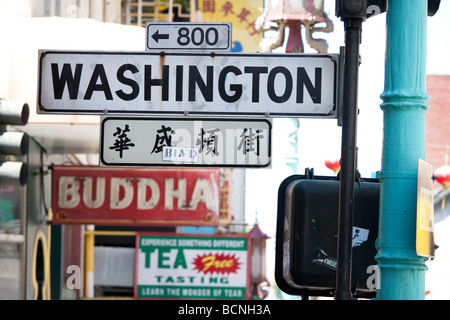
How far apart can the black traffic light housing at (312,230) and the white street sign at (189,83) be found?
42 cm

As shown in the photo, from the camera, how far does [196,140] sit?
212 inches

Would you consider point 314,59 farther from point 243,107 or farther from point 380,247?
point 380,247

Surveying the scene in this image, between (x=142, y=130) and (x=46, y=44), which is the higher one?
(x=46, y=44)

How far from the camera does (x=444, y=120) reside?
58.3m

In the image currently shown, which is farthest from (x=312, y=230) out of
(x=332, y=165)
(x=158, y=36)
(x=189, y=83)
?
(x=332, y=165)

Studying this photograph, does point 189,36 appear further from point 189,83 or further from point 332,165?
point 332,165

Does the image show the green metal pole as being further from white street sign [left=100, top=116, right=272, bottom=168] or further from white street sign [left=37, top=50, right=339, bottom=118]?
white street sign [left=100, top=116, right=272, bottom=168]

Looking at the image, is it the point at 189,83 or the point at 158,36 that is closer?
the point at 189,83

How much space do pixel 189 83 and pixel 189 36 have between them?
0.50 meters

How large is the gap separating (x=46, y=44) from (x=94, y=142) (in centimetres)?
403

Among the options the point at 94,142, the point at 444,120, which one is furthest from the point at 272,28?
the point at 444,120

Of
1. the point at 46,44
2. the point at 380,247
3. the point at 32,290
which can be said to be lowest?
the point at 32,290

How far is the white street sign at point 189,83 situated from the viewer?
5.33m

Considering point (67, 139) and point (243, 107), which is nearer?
point (243, 107)
